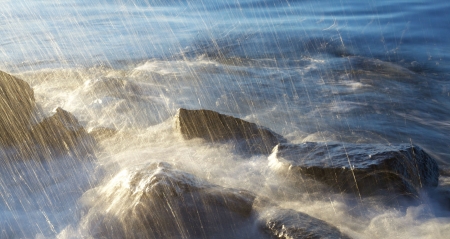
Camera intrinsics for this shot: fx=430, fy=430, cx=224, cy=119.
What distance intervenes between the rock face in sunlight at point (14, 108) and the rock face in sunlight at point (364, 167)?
3395mm

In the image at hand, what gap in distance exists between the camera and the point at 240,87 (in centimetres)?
1012

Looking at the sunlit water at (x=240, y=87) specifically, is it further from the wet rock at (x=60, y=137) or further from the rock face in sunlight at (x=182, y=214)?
the rock face in sunlight at (x=182, y=214)

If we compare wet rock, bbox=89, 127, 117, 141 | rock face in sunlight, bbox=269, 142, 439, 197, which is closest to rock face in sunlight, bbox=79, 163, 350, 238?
rock face in sunlight, bbox=269, 142, 439, 197

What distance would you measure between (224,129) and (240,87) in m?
4.38

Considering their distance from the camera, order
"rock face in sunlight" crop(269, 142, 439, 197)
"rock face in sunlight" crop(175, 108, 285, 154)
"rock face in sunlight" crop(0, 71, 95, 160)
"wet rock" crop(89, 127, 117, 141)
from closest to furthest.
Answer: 1. "rock face in sunlight" crop(269, 142, 439, 197)
2. "rock face in sunlight" crop(0, 71, 95, 160)
3. "rock face in sunlight" crop(175, 108, 285, 154)
4. "wet rock" crop(89, 127, 117, 141)

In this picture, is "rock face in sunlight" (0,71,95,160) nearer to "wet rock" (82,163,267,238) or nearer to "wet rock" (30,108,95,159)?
"wet rock" (30,108,95,159)

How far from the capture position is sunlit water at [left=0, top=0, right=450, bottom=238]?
4.59m

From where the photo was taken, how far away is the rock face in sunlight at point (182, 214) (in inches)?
151

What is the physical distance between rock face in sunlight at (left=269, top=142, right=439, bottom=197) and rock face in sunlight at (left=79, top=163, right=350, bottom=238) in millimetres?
791

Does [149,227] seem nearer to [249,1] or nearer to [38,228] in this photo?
[38,228]

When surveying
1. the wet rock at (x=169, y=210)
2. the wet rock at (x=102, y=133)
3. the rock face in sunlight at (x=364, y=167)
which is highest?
the wet rock at (x=102, y=133)

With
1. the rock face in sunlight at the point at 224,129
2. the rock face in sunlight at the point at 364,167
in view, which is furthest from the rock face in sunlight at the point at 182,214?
the rock face in sunlight at the point at 224,129

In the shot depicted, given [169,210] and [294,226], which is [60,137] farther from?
[294,226]

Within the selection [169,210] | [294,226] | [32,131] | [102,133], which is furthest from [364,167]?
[32,131]
